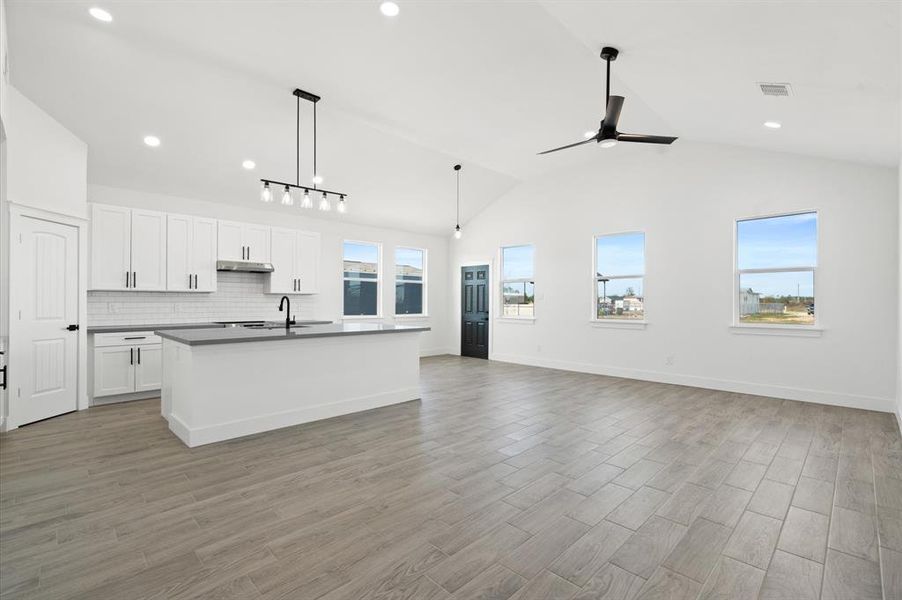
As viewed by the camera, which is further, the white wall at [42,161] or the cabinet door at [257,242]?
the cabinet door at [257,242]

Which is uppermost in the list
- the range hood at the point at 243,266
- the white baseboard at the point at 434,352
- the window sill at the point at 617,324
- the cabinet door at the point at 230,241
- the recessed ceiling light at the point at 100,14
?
the recessed ceiling light at the point at 100,14

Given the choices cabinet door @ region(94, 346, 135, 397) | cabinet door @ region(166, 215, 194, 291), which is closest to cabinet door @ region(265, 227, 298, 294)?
cabinet door @ region(166, 215, 194, 291)

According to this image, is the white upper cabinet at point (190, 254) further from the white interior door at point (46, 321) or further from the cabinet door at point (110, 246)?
the white interior door at point (46, 321)

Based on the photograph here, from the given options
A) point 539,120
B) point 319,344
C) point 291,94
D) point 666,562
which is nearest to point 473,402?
point 319,344

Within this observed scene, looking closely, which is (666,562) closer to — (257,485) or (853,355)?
(257,485)

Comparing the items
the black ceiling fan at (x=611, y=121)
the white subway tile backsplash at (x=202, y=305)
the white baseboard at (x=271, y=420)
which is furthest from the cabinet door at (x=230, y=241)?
the black ceiling fan at (x=611, y=121)

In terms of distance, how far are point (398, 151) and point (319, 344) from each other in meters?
3.43

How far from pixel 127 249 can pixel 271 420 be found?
3.28 m

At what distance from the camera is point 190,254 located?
6.04 meters

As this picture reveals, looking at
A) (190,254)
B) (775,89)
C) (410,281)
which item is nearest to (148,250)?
(190,254)

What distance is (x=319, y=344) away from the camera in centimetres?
449

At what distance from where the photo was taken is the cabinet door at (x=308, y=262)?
24.0ft

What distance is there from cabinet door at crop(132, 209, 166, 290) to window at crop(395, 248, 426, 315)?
444 centimetres

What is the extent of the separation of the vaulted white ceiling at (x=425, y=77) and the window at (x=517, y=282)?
2.63 m
